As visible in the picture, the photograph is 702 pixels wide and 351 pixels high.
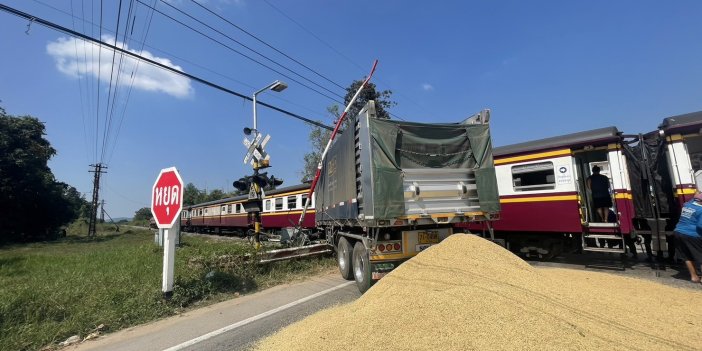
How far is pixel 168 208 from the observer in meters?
5.91

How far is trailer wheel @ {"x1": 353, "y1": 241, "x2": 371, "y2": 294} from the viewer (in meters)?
5.96

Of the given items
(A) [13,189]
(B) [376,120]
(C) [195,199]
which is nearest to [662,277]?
(B) [376,120]

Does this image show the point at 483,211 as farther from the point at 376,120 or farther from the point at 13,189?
the point at 13,189

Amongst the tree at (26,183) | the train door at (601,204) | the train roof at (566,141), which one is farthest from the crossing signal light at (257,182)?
the tree at (26,183)

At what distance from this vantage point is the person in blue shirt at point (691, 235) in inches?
236

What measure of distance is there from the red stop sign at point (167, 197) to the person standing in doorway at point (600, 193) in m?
8.97

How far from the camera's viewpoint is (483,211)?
6.35 m

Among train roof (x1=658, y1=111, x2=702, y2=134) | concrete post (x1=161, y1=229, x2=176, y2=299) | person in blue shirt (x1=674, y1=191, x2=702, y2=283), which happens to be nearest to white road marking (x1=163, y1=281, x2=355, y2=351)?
concrete post (x1=161, y1=229, x2=176, y2=299)

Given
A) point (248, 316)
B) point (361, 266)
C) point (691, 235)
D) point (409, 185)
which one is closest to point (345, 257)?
point (361, 266)

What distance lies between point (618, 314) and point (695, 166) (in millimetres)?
6735

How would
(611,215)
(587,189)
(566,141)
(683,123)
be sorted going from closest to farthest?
(683,123), (566,141), (611,215), (587,189)

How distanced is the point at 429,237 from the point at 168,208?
4.49 m

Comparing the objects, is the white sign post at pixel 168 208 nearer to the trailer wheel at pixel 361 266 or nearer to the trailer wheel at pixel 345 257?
the trailer wheel at pixel 361 266

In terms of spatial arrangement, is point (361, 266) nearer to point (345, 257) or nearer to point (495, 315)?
point (345, 257)
